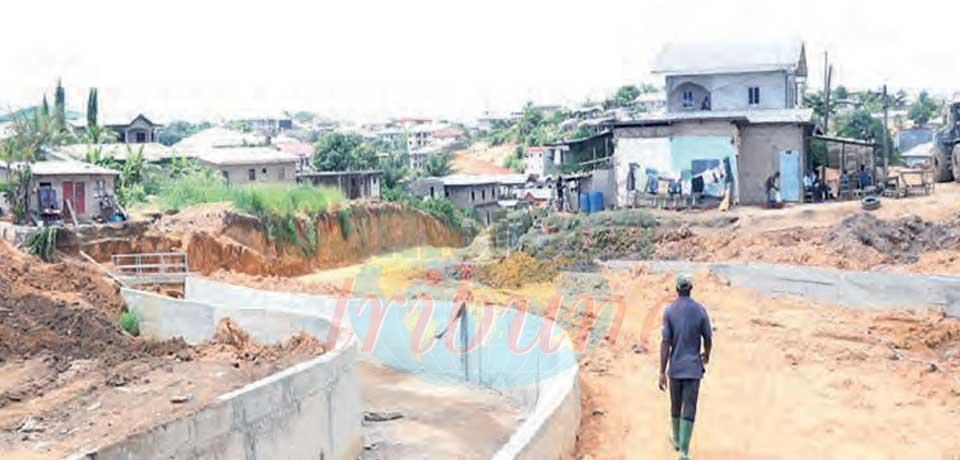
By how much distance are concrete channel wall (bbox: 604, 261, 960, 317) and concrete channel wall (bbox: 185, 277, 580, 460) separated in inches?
219

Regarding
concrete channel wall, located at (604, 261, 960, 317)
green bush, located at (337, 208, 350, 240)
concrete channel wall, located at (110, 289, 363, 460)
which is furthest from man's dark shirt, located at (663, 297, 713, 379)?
green bush, located at (337, 208, 350, 240)

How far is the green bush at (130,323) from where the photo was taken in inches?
861

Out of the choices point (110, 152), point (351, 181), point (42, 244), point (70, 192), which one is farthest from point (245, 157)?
point (42, 244)

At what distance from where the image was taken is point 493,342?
16578 mm

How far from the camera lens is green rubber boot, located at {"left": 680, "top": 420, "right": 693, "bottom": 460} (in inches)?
338

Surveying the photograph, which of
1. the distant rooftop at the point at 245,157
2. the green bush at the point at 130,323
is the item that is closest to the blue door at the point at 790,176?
the green bush at the point at 130,323

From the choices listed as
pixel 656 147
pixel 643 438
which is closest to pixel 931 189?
pixel 656 147

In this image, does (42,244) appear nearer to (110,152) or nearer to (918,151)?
(110,152)

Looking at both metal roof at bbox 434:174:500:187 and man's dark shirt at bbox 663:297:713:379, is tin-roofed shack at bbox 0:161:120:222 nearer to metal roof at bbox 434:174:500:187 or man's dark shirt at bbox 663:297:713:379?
metal roof at bbox 434:174:500:187

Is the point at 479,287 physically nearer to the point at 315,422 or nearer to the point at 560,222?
the point at 560,222

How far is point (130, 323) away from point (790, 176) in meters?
18.6

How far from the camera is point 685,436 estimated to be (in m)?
8.63

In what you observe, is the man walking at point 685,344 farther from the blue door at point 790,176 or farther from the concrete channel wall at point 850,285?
the blue door at point 790,176

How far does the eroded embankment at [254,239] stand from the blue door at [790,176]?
56.1 ft
